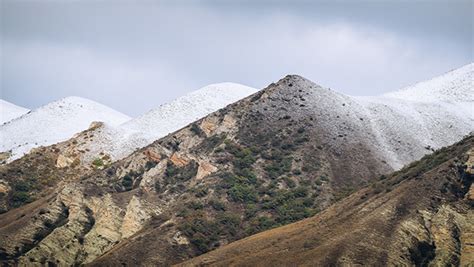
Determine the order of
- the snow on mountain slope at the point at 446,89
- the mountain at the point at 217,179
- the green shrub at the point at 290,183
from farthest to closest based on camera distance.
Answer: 1. the snow on mountain slope at the point at 446,89
2. the green shrub at the point at 290,183
3. the mountain at the point at 217,179

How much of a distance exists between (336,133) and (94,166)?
3587cm

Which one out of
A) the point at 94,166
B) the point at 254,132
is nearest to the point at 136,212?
the point at 254,132

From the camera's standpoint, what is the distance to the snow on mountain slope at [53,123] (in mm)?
154750

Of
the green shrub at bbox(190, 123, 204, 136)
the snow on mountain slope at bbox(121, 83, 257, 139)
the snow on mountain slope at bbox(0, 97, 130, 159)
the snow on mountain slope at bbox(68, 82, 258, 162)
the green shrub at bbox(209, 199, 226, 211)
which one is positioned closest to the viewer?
the green shrub at bbox(209, 199, 226, 211)

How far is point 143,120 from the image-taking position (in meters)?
151

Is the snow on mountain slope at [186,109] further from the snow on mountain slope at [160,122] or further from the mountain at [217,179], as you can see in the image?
the mountain at [217,179]

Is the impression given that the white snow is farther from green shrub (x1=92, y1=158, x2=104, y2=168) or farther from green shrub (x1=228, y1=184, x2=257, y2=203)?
green shrub (x1=92, y1=158, x2=104, y2=168)

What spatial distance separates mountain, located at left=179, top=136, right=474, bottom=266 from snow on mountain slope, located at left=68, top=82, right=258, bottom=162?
5228 centimetres

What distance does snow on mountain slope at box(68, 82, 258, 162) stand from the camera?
137 m

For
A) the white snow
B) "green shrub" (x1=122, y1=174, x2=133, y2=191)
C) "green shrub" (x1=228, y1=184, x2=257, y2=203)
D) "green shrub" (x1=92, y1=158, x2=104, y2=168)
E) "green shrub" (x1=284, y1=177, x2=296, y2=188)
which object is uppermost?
the white snow

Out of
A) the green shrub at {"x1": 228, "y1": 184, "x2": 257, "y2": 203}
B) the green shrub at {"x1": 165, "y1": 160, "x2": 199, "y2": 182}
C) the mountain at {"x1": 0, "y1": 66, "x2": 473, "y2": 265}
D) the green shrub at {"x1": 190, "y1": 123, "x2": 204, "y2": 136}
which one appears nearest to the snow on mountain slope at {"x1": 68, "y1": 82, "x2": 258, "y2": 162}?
the mountain at {"x1": 0, "y1": 66, "x2": 473, "y2": 265}

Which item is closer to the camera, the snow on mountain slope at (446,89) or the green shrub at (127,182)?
the green shrub at (127,182)

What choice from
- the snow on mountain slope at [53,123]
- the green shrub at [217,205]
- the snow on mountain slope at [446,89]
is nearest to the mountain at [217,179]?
the green shrub at [217,205]

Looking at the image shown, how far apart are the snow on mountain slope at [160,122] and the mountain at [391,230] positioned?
52282 millimetres
